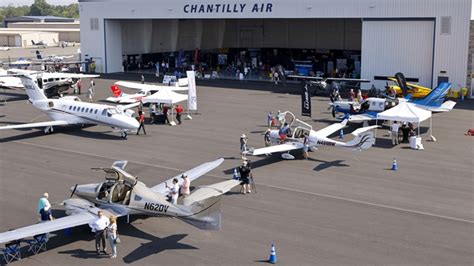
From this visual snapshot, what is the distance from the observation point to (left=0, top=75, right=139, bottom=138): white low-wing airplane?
94.9 ft

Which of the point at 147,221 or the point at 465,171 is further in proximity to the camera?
the point at 465,171

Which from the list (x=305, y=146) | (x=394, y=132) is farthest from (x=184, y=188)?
(x=394, y=132)

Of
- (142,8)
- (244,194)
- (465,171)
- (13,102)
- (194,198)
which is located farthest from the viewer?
(142,8)

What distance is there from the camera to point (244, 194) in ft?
64.3

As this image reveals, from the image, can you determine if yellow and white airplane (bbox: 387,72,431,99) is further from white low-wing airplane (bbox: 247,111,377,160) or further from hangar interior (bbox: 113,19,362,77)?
hangar interior (bbox: 113,19,362,77)

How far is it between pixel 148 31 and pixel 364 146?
45.7m

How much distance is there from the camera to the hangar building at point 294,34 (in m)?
42.6

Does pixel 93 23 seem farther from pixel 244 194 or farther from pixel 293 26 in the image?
pixel 244 194

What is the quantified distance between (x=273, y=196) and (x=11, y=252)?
8693 millimetres

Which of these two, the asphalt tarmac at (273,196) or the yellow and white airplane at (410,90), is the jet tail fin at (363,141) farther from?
the yellow and white airplane at (410,90)

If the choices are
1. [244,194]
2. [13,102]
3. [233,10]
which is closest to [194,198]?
[244,194]

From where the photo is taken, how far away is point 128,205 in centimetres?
1563

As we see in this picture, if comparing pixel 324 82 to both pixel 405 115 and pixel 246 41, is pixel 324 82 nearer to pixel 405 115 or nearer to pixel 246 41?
pixel 405 115

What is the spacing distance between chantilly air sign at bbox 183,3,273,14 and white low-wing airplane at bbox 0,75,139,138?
71.9 feet
